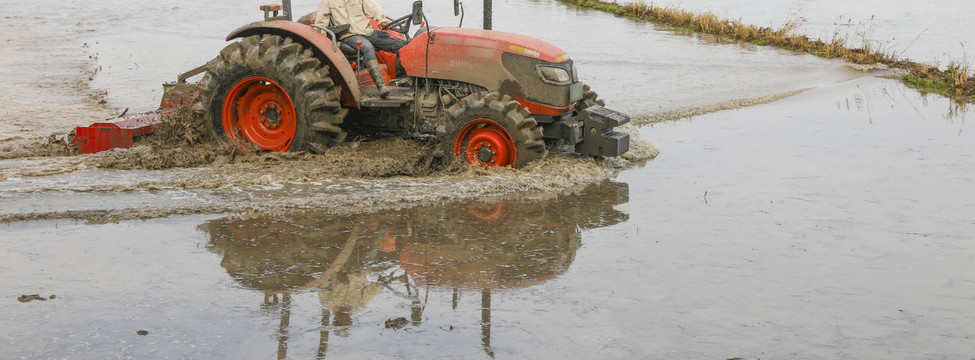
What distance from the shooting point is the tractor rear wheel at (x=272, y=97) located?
30.6 feet

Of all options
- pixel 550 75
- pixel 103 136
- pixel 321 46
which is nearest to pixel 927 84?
pixel 550 75

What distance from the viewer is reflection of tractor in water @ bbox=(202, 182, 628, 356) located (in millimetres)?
5973

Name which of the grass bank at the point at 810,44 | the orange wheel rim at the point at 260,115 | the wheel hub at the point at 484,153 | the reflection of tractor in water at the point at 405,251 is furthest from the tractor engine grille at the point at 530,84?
the grass bank at the point at 810,44

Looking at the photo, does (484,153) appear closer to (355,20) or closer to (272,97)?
(355,20)

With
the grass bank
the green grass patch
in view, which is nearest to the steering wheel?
the grass bank

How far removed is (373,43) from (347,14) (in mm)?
408

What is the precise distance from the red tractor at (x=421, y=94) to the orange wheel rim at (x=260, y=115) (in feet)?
0.03

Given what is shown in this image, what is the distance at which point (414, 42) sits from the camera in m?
9.54

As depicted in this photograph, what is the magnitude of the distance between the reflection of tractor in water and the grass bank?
9.48m

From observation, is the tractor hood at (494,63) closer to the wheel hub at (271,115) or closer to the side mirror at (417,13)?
the side mirror at (417,13)

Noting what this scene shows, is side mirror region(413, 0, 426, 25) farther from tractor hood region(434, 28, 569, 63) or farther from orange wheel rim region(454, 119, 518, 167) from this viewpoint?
orange wheel rim region(454, 119, 518, 167)

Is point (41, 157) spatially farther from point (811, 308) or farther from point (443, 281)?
point (811, 308)

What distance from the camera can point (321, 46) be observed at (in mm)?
9352

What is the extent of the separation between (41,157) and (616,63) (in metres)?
10.9
